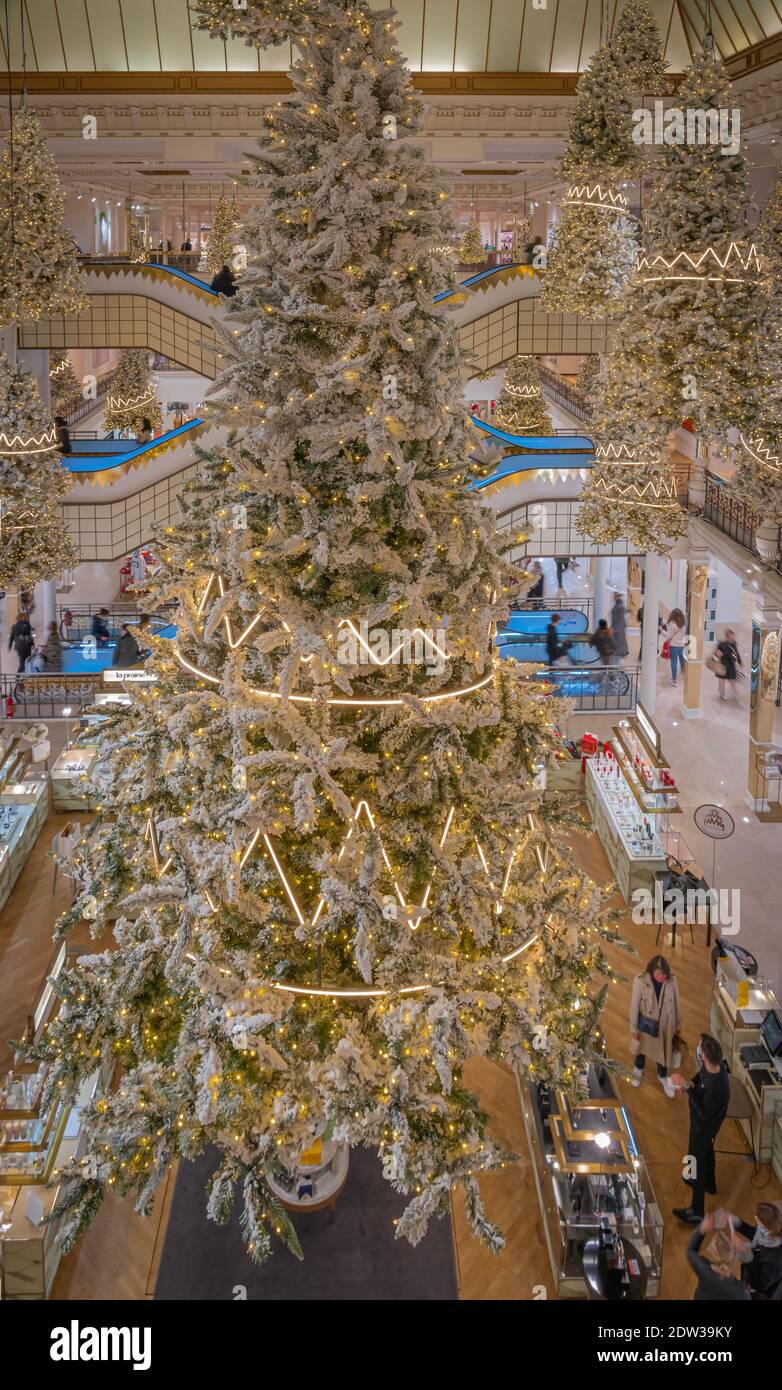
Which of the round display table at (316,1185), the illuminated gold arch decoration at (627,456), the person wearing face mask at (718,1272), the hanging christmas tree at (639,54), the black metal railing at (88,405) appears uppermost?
the hanging christmas tree at (639,54)

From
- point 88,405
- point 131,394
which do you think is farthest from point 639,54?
point 88,405

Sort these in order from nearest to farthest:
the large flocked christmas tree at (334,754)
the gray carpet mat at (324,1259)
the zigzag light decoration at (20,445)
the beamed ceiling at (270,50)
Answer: the large flocked christmas tree at (334,754)
the gray carpet mat at (324,1259)
the zigzag light decoration at (20,445)
the beamed ceiling at (270,50)

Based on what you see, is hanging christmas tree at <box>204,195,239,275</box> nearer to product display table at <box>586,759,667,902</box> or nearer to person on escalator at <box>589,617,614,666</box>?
person on escalator at <box>589,617,614,666</box>

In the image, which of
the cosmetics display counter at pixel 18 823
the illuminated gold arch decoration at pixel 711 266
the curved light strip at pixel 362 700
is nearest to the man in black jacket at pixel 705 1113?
the curved light strip at pixel 362 700

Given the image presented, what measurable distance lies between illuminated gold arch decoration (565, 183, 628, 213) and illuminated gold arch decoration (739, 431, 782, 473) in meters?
2.79

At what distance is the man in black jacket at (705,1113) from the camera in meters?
5.25

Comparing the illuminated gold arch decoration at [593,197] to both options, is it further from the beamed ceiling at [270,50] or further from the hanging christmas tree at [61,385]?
the hanging christmas tree at [61,385]

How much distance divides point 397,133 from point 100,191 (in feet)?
64.6

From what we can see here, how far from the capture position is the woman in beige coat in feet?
20.5

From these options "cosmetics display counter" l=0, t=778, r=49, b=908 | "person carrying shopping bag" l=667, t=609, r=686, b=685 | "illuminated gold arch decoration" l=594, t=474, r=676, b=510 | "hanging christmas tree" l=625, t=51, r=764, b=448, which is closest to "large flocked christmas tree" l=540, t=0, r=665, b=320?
"hanging christmas tree" l=625, t=51, r=764, b=448

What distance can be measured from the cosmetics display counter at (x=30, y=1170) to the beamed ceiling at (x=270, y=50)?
475 inches

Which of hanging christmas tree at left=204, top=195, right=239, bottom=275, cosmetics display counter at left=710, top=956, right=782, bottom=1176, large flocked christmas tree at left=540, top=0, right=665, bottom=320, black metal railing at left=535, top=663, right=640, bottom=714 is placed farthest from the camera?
hanging christmas tree at left=204, top=195, right=239, bottom=275

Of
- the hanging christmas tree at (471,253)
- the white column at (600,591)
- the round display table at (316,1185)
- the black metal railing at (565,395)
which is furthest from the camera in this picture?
the black metal railing at (565,395)

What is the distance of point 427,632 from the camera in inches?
160
